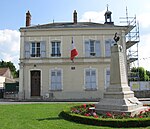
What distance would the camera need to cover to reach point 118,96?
11133 millimetres

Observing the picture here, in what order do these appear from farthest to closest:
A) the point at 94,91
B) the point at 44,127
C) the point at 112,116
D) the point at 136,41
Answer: the point at 136,41 → the point at 94,91 → the point at 112,116 → the point at 44,127

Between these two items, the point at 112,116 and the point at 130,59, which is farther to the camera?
the point at 130,59

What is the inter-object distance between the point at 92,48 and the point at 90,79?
377cm

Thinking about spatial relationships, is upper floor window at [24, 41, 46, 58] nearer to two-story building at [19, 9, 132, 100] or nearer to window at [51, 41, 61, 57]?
two-story building at [19, 9, 132, 100]

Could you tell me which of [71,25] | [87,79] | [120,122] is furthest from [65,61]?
[120,122]

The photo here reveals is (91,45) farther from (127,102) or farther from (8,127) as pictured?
(8,127)

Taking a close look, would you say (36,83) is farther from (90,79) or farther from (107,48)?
(107,48)

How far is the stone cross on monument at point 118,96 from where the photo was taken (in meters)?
10.6

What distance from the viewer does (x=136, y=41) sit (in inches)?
1126

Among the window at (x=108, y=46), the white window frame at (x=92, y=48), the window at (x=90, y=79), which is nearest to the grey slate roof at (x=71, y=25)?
the white window frame at (x=92, y=48)

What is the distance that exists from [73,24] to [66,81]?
25.0 feet

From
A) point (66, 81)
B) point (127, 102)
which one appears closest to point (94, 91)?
point (66, 81)

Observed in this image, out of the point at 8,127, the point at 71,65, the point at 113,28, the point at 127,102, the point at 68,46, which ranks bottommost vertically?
the point at 8,127

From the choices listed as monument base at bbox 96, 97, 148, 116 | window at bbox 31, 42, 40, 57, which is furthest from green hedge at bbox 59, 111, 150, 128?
window at bbox 31, 42, 40, 57
